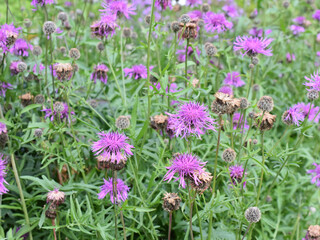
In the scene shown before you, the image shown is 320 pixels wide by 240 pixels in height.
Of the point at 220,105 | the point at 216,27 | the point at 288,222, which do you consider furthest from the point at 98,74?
the point at 288,222

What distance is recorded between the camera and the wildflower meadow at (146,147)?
70.6 inches

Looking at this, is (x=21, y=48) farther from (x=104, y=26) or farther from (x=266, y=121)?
(x=266, y=121)

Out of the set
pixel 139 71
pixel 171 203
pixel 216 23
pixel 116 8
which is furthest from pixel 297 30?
pixel 171 203

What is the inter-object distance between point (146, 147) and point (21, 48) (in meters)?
1.19

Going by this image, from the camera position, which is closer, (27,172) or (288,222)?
(27,172)

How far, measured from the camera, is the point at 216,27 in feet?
9.21

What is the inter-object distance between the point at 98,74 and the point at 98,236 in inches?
42.2

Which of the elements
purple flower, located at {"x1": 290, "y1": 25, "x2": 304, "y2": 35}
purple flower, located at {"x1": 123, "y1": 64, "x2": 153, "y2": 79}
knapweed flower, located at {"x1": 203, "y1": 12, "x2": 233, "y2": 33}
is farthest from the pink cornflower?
purple flower, located at {"x1": 123, "y1": 64, "x2": 153, "y2": 79}

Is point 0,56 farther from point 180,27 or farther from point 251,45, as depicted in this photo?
point 251,45

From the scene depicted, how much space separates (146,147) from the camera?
2.26m

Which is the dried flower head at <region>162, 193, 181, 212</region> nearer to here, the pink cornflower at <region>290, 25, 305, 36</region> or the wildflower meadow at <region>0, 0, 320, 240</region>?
the wildflower meadow at <region>0, 0, 320, 240</region>

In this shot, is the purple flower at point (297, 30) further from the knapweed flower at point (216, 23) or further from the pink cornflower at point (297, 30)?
the knapweed flower at point (216, 23)

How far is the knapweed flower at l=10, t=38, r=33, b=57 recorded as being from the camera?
2680 millimetres

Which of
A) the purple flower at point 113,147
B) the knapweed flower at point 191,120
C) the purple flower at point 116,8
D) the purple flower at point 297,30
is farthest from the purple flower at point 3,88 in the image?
the purple flower at point 297,30
